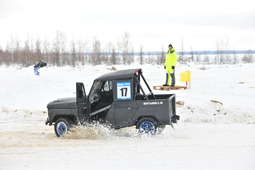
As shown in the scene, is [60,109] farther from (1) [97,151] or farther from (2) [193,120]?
(2) [193,120]

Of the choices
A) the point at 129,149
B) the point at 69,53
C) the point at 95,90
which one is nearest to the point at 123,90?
the point at 95,90

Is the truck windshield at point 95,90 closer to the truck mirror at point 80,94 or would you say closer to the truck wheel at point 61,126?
the truck mirror at point 80,94

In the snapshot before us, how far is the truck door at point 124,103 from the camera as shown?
8.94m

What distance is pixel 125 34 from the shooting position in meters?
63.8

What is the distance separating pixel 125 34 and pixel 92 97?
2184 inches

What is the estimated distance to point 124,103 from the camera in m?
9.00

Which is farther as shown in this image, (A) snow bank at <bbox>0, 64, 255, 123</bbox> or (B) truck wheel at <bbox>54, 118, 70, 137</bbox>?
(A) snow bank at <bbox>0, 64, 255, 123</bbox>

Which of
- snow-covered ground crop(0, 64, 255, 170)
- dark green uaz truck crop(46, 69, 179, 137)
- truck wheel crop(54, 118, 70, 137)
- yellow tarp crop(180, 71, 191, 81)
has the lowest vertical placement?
snow-covered ground crop(0, 64, 255, 170)

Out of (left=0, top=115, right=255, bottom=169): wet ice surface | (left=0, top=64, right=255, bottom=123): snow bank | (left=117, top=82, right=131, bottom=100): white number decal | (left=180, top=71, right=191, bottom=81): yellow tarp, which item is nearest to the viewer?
(left=0, top=115, right=255, bottom=169): wet ice surface

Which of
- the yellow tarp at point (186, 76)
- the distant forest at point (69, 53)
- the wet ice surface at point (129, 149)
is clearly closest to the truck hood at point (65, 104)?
the wet ice surface at point (129, 149)

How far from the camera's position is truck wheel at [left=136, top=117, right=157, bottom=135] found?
880 cm

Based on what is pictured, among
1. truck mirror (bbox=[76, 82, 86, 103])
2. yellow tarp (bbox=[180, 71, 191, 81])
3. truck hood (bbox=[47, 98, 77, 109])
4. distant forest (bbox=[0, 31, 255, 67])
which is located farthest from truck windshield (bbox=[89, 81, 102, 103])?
distant forest (bbox=[0, 31, 255, 67])

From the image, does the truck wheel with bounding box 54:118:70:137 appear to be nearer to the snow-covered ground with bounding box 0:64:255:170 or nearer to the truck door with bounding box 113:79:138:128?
the snow-covered ground with bounding box 0:64:255:170

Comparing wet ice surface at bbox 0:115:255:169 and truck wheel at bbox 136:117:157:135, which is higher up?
truck wheel at bbox 136:117:157:135
